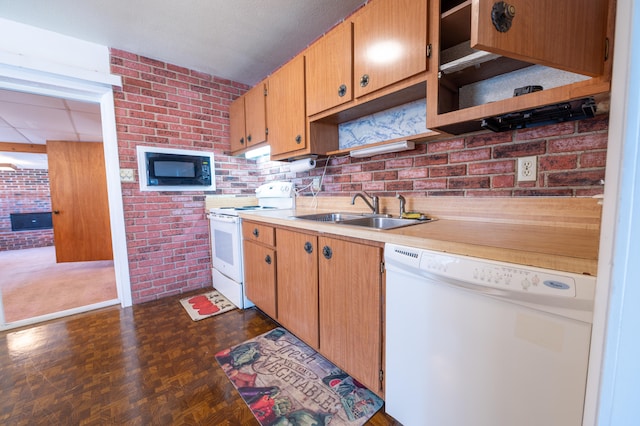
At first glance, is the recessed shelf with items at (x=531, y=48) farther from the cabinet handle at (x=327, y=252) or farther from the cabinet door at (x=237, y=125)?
the cabinet door at (x=237, y=125)

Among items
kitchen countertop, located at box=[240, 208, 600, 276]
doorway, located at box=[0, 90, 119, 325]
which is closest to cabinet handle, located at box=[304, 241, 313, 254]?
kitchen countertop, located at box=[240, 208, 600, 276]

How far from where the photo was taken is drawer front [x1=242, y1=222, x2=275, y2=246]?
5.89 ft

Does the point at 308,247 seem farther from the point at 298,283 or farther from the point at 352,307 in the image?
the point at 352,307

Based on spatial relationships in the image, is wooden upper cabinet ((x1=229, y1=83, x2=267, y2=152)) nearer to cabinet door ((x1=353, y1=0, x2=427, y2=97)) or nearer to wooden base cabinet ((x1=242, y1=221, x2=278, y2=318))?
wooden base cabinet ((x1=242, y1=221, x2=278, y2=318))

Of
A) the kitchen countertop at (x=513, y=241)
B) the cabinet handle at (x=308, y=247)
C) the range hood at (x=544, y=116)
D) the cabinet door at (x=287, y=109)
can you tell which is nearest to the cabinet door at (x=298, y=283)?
the cabinet handle at (x=308, y=247)

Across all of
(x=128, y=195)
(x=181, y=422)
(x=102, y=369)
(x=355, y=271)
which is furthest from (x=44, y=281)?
(x=355, y=271)

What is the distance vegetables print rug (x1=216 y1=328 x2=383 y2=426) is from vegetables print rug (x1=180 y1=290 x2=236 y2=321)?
0.63 meters

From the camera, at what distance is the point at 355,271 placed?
1187 mm

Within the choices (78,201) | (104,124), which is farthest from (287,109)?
(78,201)

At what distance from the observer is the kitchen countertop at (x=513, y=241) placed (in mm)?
661

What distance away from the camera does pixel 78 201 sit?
384 cm

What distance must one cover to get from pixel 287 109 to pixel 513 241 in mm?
1773

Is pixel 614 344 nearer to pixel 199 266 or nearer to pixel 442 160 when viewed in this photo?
pixel 442 160

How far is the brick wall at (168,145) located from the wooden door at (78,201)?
6.87ft
